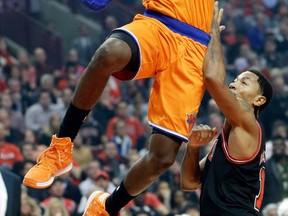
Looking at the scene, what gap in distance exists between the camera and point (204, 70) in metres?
6.06

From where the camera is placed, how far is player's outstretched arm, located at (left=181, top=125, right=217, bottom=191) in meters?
6.56

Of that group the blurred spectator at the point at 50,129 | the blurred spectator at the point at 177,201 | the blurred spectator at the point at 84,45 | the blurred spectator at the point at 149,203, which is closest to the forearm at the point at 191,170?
the blurred spectator at the point at 149,203

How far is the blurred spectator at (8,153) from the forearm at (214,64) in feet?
18.2

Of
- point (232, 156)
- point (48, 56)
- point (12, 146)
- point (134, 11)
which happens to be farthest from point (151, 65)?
point (134, 11)

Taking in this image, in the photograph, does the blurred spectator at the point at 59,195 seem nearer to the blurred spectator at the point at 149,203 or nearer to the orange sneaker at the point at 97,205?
the blurred spectator at the point at 149,203

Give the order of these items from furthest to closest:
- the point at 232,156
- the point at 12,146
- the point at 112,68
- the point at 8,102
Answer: the point at 8,102 < the point at 12,146 < the point at 232,156 < the point at 112,68

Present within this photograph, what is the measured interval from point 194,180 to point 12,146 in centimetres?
516

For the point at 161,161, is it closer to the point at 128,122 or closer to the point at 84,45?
the point at 128,122

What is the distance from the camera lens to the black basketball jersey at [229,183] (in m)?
6.34

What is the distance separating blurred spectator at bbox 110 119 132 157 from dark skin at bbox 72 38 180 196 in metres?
6.32

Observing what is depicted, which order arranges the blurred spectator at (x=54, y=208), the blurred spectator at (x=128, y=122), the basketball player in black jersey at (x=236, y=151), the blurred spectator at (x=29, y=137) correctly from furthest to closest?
the blurred spectator at (x=128, y=122) < the blurred spectator at (x=29, y=137) < the blurred spectator at (x=54, y=208) < the basketball player in black jersey at (x=236, y=151)

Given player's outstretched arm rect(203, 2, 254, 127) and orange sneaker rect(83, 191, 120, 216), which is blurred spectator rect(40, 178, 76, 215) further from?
player's outstretched arm rect(203, 2, 254, 127)

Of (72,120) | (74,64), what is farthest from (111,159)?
(72,120)

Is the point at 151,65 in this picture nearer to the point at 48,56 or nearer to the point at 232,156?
the point at 232,156
